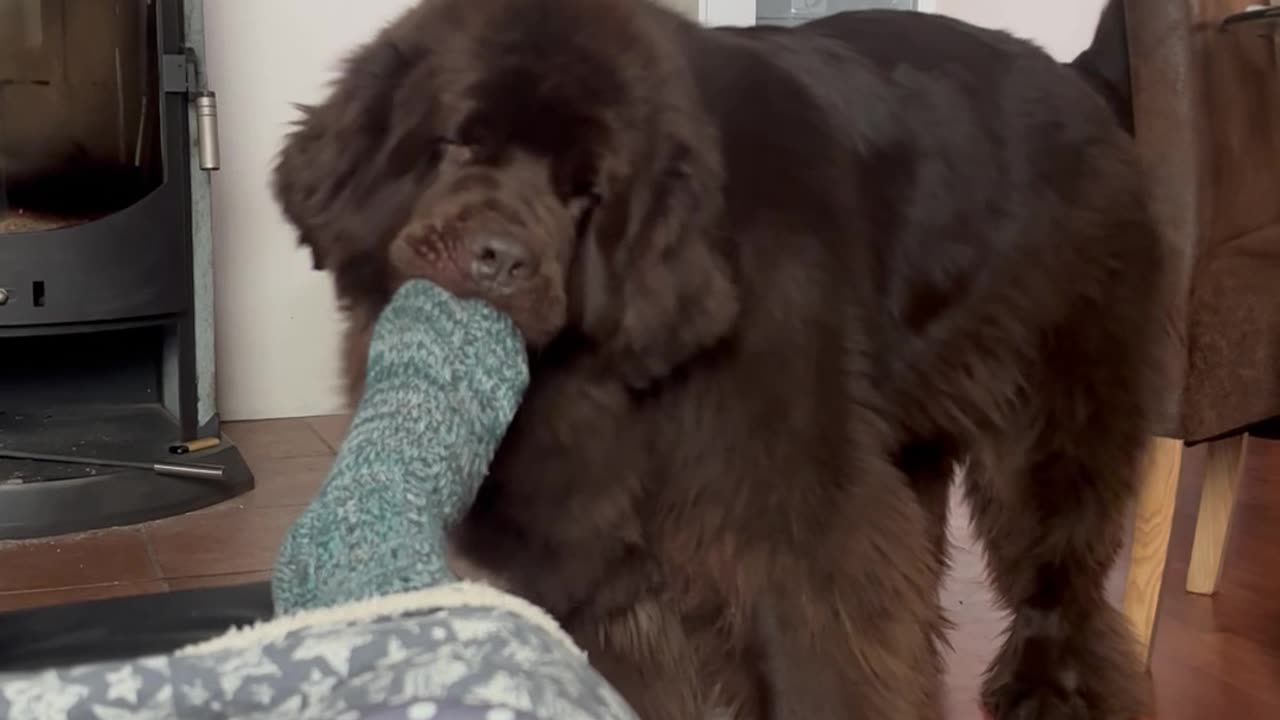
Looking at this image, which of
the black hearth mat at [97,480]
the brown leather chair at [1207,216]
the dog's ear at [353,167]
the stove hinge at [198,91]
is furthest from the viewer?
the stove hinge at [198,91]

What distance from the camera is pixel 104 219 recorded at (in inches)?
93.1

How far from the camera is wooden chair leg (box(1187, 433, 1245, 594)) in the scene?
6.68ft

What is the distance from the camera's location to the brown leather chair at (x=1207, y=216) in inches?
61.6

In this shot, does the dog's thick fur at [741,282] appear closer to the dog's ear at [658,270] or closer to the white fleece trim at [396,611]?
the dog's ear at [658,270]

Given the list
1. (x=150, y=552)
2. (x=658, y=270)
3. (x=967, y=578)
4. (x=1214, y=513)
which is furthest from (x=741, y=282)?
(x=150, y=552)

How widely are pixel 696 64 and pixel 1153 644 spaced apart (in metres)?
1.04

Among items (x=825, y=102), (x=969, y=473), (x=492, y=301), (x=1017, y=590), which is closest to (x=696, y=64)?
(x=825, y=102)

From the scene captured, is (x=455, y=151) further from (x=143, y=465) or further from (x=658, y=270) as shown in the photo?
(x=143, y=465)

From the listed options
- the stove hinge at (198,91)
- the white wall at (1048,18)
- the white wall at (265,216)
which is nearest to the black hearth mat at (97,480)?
the white wall at (265,216)

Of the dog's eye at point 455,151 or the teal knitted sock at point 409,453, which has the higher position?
the dog's eye at point 455,151

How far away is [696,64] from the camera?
4.09 feet

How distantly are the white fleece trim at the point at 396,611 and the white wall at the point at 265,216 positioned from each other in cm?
228

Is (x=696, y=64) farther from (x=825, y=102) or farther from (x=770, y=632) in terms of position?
(x=770, y=632)

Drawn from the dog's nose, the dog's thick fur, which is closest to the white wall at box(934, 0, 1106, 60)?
the dog's thick fur
